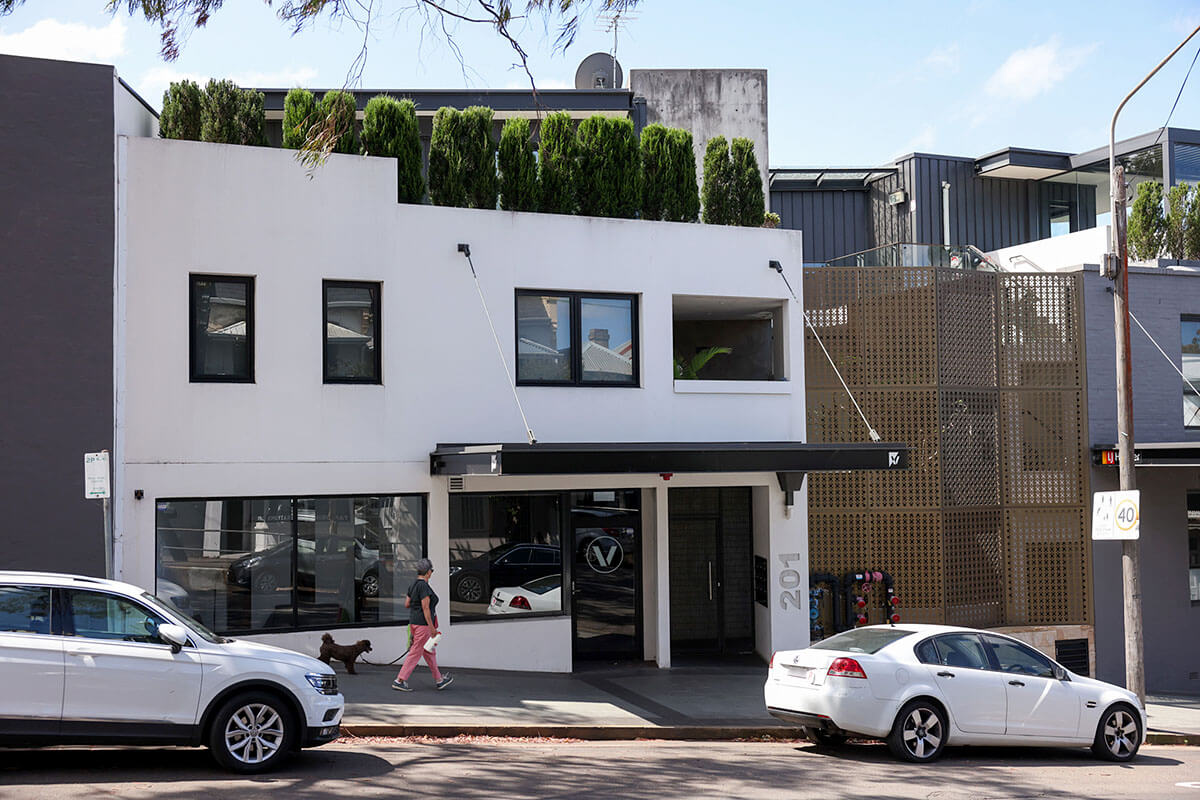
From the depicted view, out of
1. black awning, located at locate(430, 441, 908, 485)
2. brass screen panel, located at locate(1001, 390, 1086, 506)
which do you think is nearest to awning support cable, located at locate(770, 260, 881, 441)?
black awning, located at locate(430, 441, 908, 485)

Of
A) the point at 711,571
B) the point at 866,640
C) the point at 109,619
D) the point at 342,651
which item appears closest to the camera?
the point at 109,619

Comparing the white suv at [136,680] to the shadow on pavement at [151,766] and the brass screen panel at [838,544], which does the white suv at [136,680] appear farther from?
the brass screen panel at [838,544]

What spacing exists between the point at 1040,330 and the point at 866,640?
10.4 meters

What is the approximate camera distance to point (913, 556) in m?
19.7

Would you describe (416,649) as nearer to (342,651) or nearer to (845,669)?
(342,651)

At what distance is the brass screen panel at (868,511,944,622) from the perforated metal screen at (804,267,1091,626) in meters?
0.02

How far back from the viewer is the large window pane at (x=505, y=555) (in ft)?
54.2

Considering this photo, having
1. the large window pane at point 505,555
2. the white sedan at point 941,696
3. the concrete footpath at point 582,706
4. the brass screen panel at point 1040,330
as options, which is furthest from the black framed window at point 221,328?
the brass screen panel at point 1040,330

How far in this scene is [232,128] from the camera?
16.6 metres

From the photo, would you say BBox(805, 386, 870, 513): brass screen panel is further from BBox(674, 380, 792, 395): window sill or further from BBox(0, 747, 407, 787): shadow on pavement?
BBox(0, 747, 407, 787): shadow on pavement

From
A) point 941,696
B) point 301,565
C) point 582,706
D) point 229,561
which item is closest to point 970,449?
point 941,696

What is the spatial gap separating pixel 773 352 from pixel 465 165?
5.90 metres

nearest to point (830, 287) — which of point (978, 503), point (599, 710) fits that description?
point (978, 503)

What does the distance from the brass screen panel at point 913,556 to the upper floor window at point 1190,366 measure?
18.8ft
